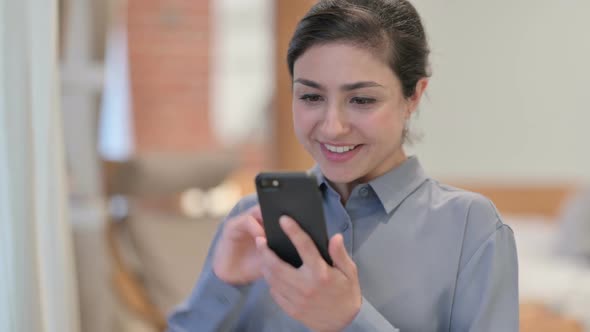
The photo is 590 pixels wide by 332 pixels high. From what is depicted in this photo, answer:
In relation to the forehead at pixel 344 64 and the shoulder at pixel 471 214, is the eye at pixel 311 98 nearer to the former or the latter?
the forehead at pixel 344 64

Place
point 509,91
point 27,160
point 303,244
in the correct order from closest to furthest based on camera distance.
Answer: point 303,244 < point 27,160 < point 509,91

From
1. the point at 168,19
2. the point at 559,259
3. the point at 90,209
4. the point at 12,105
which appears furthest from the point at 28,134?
the point at 168,19

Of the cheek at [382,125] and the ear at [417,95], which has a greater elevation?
the ear at [417,95]

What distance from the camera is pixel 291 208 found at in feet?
2.36

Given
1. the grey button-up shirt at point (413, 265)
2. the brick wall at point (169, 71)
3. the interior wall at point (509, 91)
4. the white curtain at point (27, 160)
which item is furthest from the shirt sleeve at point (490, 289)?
the brick wall at point (169, 71)

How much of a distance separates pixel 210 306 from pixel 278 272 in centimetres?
19

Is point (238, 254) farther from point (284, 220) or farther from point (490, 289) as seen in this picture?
point (490, 289)

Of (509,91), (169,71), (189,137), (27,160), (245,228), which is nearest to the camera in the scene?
(245,228)

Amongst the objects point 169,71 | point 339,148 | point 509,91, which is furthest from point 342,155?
point 169,71

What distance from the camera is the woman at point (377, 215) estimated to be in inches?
31.3

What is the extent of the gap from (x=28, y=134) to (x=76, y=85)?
3.61 ft

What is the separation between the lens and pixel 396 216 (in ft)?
2.85

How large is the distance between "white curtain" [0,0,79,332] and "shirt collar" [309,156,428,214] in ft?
1.14

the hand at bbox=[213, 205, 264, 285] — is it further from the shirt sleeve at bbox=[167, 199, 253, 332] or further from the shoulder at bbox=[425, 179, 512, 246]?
the shoulder at bbox=[425, 179, 512, 246]
